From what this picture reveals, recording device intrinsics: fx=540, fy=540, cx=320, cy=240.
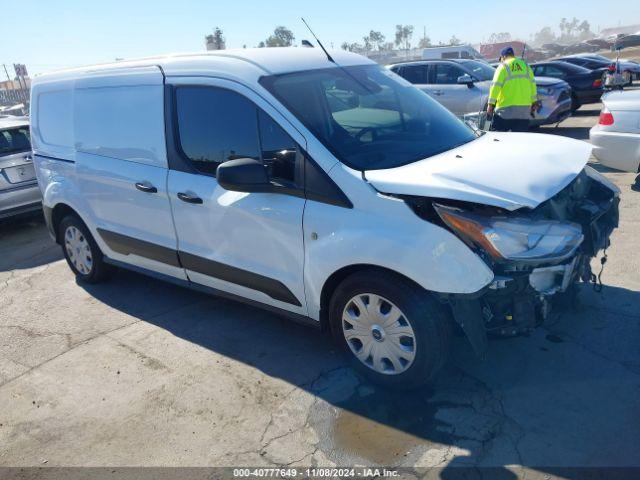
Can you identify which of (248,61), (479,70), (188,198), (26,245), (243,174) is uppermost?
(248,61)

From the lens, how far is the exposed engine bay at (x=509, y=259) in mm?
2840

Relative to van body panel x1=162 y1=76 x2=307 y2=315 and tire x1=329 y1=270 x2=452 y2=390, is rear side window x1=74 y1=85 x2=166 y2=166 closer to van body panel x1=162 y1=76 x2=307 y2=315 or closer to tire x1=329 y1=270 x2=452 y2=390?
van body panel x1=162 y1=76 x2=307 y2=315

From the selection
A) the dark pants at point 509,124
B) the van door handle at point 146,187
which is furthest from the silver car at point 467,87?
the van door handle at point 146,187

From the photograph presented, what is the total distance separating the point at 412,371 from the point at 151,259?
243cm

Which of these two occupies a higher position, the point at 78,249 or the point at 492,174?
the point at 492,174

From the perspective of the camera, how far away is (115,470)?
2.90m

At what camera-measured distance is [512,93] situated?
7785 millimetres

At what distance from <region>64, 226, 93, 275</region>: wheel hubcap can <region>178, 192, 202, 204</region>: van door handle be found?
176 centimetres

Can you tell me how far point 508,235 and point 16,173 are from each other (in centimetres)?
684

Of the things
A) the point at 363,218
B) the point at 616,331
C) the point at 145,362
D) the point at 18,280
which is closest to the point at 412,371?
→ the point at 363,218

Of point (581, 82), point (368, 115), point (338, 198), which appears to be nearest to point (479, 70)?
point (581, 82)

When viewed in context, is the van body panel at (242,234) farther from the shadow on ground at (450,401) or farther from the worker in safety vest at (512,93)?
the worker in safety vest at (512,93)

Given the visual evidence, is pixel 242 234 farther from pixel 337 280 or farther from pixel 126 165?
pixel 126 165

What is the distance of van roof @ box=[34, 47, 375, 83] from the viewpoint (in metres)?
3.61
